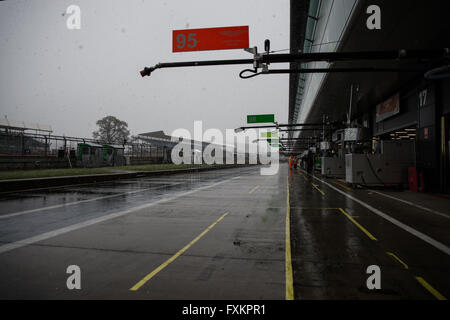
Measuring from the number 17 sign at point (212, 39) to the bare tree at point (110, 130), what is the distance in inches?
2965

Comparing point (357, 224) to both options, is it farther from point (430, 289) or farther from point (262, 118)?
point (262, 118)

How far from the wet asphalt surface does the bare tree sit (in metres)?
74.5

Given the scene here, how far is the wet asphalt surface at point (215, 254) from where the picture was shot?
3166 mm

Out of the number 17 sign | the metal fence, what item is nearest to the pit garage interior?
the number 17 sign

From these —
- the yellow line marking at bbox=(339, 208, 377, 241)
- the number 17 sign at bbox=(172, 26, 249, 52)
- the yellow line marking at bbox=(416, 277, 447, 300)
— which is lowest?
the yellow line marking at bbox=(339, 208, 377, 241)

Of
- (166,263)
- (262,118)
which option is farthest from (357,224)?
(262,118)

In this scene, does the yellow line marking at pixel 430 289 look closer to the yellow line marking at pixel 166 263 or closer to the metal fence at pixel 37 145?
the yellow line marking at pixel 166 263

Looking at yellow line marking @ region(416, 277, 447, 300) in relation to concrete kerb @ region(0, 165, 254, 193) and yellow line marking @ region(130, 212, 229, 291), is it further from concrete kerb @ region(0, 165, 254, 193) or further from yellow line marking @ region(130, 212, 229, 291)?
concrete kerb @ region(0, 165, 254, 193)

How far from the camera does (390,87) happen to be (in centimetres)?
1638

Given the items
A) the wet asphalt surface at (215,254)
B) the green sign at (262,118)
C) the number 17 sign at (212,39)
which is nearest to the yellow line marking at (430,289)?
the wet asphalt surface at (215,254)

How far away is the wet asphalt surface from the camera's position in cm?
317
